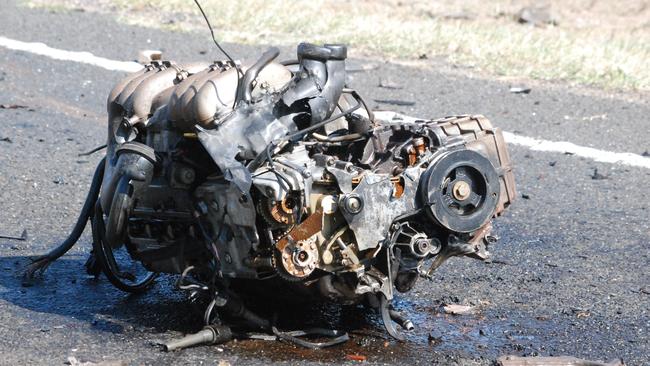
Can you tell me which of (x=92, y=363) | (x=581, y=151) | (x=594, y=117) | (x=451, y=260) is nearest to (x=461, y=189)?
(x=451, y=260)

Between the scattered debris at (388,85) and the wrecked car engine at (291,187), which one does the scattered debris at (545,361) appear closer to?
the wrecked car engine at (291,187)

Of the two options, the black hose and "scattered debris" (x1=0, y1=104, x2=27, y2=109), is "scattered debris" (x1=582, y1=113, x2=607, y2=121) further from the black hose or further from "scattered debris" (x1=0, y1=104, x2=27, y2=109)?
"scattered debris" (x1=0, y1=104, x2=27, y2=109)

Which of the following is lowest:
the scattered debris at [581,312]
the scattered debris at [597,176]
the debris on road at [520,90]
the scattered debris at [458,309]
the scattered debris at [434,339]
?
the scattered debris at [434,339]

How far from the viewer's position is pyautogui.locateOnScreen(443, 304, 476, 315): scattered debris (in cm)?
548

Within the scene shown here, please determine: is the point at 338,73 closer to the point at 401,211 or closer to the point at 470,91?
the point at 401,211

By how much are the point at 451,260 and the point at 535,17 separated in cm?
966

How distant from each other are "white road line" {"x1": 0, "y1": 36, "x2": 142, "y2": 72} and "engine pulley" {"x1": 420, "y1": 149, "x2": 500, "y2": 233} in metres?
5.90

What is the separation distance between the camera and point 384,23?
11.7 metres

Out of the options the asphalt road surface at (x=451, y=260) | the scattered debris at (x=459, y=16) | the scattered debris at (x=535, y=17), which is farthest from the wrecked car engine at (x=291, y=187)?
the scattered debris at (x=459, y=16)

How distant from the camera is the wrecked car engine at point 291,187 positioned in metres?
4.65

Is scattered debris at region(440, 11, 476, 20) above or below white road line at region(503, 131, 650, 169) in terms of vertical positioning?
above

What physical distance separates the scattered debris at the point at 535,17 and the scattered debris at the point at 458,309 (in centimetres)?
965

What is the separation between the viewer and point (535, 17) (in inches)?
598

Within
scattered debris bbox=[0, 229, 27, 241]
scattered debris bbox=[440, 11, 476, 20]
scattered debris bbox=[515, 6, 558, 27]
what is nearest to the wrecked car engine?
scattered debris bbox=[0, 229, 27, 241]
